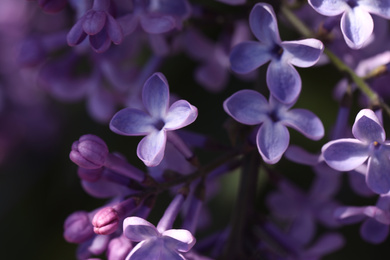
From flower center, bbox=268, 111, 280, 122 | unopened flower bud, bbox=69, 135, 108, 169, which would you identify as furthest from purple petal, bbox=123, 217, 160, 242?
flower center, bbox=268, 111, 280, 122

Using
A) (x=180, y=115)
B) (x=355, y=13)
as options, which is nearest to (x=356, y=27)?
(x=355, y=13)

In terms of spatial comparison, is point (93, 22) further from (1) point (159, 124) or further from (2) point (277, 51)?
(2) point (277, 51)

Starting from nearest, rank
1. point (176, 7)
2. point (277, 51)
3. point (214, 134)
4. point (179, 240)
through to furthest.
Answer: point (179, 240), point (277, 51), point (176, 7), point (214, 134)

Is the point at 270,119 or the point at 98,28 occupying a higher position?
the point at 98,28

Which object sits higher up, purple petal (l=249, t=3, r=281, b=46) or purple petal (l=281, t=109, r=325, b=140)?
purple petal (l=249, t=3, r=281, b=46)

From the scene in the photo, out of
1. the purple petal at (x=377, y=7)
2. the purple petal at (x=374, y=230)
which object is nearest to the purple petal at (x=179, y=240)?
the purple petal at (x=374, y=230)

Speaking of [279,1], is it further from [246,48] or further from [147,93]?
[147,93]

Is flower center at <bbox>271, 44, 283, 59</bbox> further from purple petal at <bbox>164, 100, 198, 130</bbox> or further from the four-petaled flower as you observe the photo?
the four-petaled flower

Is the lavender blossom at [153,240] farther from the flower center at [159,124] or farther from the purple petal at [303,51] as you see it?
the purple petal at [303,51]
